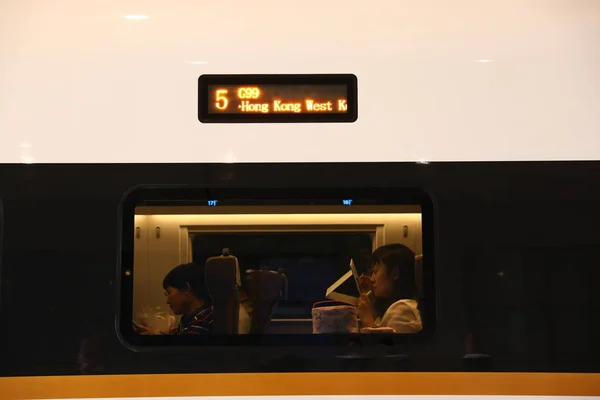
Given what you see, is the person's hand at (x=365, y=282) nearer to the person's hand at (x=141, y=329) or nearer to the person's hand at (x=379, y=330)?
the person's hand at (x=379, y=330)

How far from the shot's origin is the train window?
10.4 feet

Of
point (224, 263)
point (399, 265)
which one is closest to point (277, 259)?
point (224, 263)

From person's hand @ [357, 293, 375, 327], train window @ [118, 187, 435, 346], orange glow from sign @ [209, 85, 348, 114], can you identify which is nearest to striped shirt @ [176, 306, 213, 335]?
train window @ [118, 187, 435, 346]

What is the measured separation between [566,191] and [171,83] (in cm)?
174

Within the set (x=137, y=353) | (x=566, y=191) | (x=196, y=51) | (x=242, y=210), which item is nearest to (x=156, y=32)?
(x=196, y=51)

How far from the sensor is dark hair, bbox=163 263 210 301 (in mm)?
3189

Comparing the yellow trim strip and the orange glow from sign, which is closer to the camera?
the yellow trim strip

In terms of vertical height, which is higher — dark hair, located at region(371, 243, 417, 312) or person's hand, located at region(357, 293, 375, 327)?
dark hair, located at region(371, 243, 417, 312)

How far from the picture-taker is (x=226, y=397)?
310 centimetres

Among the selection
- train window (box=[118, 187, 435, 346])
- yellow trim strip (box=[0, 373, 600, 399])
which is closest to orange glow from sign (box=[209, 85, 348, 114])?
train window (box=[118, 187, 435, 346])

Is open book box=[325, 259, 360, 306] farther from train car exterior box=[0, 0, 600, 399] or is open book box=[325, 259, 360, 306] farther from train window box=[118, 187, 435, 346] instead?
train car exterior box=[0, 0, 600, 399]

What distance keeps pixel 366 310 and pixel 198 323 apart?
713mm

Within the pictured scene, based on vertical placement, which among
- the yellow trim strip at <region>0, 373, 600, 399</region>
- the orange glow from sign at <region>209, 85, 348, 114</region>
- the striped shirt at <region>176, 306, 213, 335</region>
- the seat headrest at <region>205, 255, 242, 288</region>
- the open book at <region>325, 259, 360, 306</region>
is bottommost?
the yellow trim strip at <region>0, 373, 600, 399</region>

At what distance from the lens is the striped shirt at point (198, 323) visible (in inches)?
125
